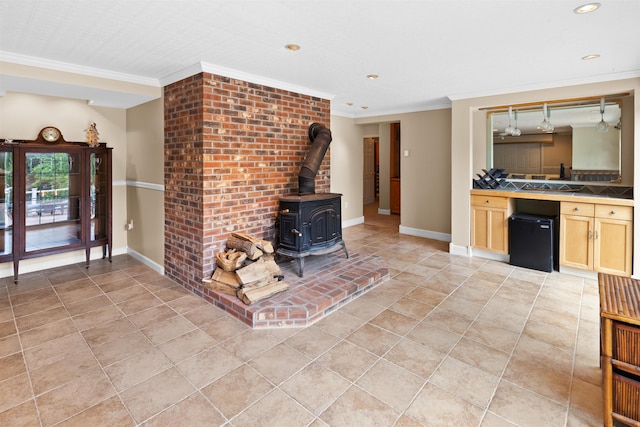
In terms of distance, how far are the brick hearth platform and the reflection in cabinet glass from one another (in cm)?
241

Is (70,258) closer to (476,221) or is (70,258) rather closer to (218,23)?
(218,23)

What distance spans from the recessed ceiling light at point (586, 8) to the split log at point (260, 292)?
304 centimetres

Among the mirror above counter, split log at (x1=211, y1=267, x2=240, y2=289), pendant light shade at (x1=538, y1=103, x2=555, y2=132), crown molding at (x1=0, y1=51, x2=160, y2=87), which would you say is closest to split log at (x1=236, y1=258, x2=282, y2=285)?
split log at (x1=211, y1=267, x2=240, y2=289)

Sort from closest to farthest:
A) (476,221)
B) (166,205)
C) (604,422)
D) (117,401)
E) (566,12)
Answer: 1. (604,422)
2. (117,401)
3. (566,12)
4. (166,205)
5. (476,221)

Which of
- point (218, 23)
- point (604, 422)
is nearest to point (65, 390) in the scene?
point (218, 23)

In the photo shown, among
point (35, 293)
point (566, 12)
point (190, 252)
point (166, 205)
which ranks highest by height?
point (566, 12)

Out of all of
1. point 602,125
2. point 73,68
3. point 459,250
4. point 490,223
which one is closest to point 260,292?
point 73,68

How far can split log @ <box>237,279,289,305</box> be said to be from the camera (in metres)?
3.03

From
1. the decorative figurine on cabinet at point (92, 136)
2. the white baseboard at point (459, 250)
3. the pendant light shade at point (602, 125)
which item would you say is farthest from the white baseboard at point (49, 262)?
the pendant light shade at point (602, 125)

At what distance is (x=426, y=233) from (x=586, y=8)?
165 inches

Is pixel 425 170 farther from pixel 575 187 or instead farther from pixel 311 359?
pixel 311 359

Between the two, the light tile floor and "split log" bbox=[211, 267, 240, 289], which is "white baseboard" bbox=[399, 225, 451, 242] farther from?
"split log" bbox=[211, 267, 240, 289]

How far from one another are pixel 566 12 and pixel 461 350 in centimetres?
240

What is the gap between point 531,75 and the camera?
148 inches
